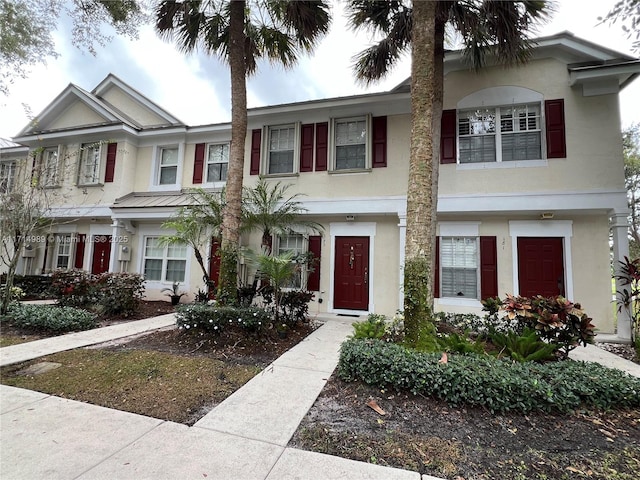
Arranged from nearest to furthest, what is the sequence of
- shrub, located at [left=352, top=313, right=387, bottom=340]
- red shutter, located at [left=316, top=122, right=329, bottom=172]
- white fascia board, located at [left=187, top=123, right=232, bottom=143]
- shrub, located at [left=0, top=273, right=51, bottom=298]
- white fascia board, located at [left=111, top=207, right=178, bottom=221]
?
shrub, located at [left=352, top=313, right=387, bottom=340], red shutter, located at [left=316, top=122, right=329, bottom=172], white fascia board, located at [left=111, top=207, right=178, bottom=221], white fascia board, located at [left=187, top=123, right=232, bottom=143], shrub, located at [left=0, top=273, right=51, bottom=298]

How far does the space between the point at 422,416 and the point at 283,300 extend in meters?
4.28

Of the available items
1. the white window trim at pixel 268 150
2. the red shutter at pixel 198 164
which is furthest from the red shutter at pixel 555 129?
the red shutter at pixel 198 164

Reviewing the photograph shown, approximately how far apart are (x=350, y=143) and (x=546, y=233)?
19.4ft

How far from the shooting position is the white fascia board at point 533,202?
23.1 ft

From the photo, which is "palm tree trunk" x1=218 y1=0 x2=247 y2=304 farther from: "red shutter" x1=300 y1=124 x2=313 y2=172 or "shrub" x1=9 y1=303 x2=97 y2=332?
"shrub" x1=9 y1=303 x2=97 y2=332

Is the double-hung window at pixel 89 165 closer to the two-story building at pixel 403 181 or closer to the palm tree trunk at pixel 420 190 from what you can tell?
the two-story building at pixel 403 181

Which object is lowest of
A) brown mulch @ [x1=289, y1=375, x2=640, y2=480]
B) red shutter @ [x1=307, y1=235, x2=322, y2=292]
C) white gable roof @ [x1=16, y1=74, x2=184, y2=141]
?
brown mulch @ [x1=289, y1=375, x2=640, y2=480]

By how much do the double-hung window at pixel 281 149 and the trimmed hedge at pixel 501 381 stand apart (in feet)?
24.1

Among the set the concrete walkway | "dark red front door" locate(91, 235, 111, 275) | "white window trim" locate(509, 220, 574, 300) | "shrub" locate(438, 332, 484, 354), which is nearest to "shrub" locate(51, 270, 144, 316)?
"dark red front door" locate(91, 235, 111, 275)

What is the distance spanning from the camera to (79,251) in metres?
11.8

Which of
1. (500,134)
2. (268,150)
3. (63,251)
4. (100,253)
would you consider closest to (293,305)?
(268,150)

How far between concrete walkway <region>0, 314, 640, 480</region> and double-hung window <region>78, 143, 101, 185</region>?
999cm

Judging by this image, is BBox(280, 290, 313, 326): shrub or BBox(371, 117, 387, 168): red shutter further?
BBox(371, 117, 387, 168): red shutter

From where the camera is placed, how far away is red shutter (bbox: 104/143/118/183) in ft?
36.9
